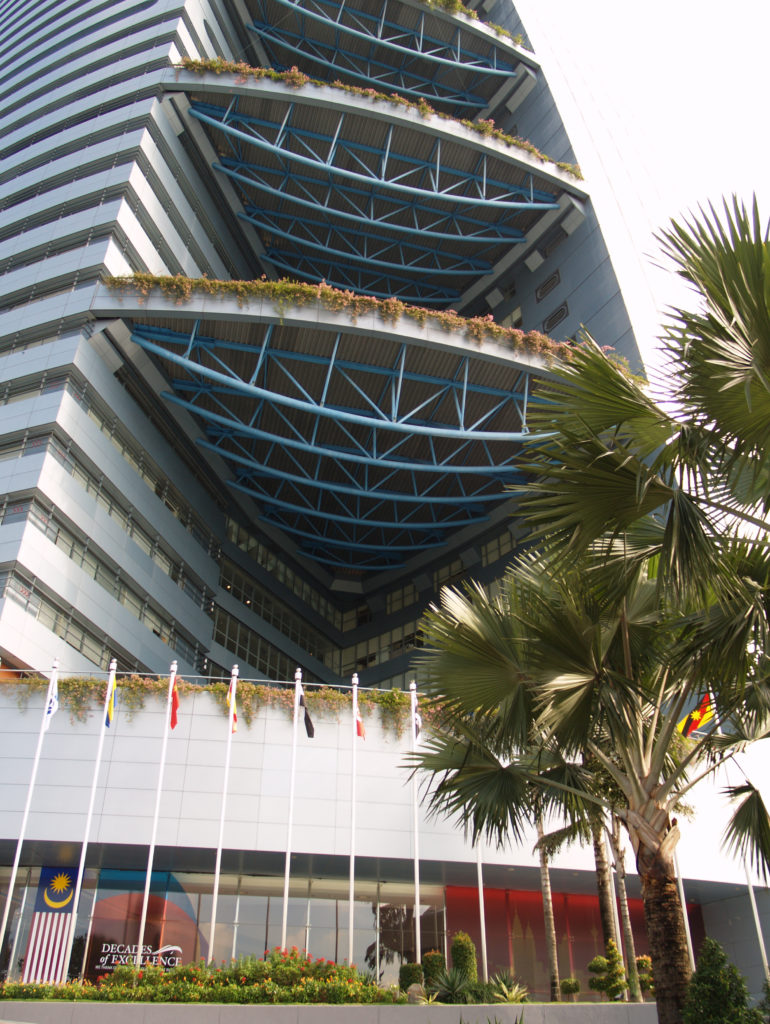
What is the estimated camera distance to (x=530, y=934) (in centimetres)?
2559

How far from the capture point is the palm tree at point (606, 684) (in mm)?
9625

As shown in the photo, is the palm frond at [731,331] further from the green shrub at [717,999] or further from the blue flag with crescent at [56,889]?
the blue flag with crescent at [56,889]

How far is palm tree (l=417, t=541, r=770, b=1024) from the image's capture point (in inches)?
379

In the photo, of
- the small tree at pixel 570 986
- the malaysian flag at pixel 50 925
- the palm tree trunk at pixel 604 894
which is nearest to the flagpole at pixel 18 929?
the malaysian flag at pixel 50 925

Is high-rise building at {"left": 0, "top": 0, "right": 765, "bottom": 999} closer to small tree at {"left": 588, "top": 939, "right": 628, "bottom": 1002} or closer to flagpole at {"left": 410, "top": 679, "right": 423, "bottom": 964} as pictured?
flagpole at {"left": 410, "top": 679, "right": 423, "bottom": 964}

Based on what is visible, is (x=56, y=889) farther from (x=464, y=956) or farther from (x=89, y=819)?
(x=464, y=956)

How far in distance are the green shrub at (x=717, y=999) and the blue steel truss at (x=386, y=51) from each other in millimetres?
45302

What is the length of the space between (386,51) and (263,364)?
25870mm

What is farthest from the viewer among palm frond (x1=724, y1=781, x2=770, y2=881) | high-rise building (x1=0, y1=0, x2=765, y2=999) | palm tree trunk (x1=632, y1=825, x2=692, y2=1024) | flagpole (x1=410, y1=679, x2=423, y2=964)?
high-rise building (x1=0, y1=0, x2=765, y2=999)

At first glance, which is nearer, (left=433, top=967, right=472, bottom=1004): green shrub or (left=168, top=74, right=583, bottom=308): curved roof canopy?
(left=433, top=967, right=472, bottom=1004): green shrub

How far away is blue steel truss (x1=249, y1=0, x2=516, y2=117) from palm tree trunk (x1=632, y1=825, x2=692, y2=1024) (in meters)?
44.4

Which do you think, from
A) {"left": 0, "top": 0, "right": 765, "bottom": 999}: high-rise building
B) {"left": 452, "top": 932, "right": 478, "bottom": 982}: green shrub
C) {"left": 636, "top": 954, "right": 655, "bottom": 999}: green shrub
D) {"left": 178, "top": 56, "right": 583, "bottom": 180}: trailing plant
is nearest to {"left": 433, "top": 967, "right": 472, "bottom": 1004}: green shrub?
{"left": 452, "top": 932, "right": 478, "bottom": 982}: green shrub

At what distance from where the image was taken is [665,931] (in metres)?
9.72

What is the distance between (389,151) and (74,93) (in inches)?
644
